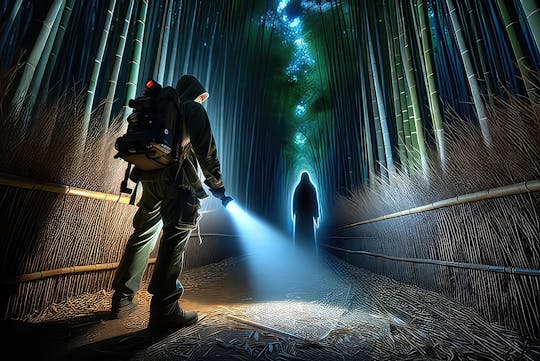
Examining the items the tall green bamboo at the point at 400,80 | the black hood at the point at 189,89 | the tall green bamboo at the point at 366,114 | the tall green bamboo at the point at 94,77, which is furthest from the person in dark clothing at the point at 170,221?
the tall green bamboo at the point at 366,114

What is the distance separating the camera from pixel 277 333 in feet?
4.13

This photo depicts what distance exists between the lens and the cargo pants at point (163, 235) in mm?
1306

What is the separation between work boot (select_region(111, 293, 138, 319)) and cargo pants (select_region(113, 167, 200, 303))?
0.05 feet

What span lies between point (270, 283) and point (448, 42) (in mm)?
3226

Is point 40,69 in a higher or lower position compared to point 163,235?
higher

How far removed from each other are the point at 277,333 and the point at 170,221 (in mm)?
828

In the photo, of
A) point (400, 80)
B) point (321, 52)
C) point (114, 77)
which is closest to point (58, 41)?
point (114, 77)

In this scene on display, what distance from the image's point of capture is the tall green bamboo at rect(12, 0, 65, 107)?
1.35 m

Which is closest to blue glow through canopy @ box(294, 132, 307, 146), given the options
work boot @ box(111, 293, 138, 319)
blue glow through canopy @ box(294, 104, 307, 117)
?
blue glow through canopy @ box(294, 104, 307, 117)

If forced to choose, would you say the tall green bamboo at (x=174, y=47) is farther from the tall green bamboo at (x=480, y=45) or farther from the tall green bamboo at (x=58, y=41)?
the tall green bamboo at (x=480, y=45)

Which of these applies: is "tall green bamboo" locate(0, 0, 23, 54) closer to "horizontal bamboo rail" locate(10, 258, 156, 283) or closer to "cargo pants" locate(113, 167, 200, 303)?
"cargo pants" locate(113, 167, 200, 303)

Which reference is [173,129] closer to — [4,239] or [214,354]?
[4,239]

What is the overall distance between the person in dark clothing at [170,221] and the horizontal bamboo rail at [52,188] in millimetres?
406

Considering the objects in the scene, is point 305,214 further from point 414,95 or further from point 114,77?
point 114,77
